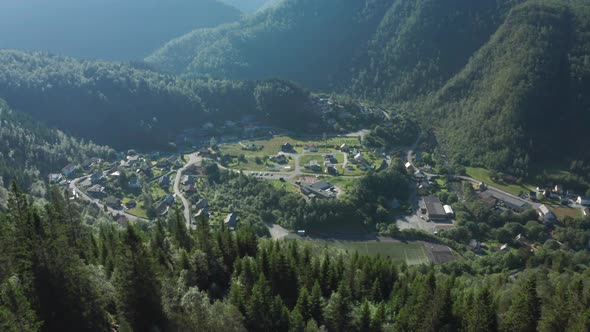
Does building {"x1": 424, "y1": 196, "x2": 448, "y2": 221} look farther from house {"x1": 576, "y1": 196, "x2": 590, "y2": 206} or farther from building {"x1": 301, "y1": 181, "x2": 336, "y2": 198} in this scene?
house {"x1": 576, "y1": 196, "x2": 590, "y2": 206}

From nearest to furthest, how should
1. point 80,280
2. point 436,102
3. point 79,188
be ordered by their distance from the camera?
1. point 80,280
2. point 79,188
3. point 436,102

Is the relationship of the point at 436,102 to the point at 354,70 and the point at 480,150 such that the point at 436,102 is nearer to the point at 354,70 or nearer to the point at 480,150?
the point at 480,150

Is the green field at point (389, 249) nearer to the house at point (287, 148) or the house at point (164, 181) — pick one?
the house at point (164, 181)

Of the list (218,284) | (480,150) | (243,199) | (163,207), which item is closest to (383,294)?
(218,284)

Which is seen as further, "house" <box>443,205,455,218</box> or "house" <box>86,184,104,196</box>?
"house" <box>86,184,104,196</box>

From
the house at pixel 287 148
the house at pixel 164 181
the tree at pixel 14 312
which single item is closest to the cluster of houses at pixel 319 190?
the house at pixel 287 148

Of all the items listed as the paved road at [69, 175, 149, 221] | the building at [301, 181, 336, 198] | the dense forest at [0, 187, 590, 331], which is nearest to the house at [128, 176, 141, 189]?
the paved road at [69, 175, 149, 221]
